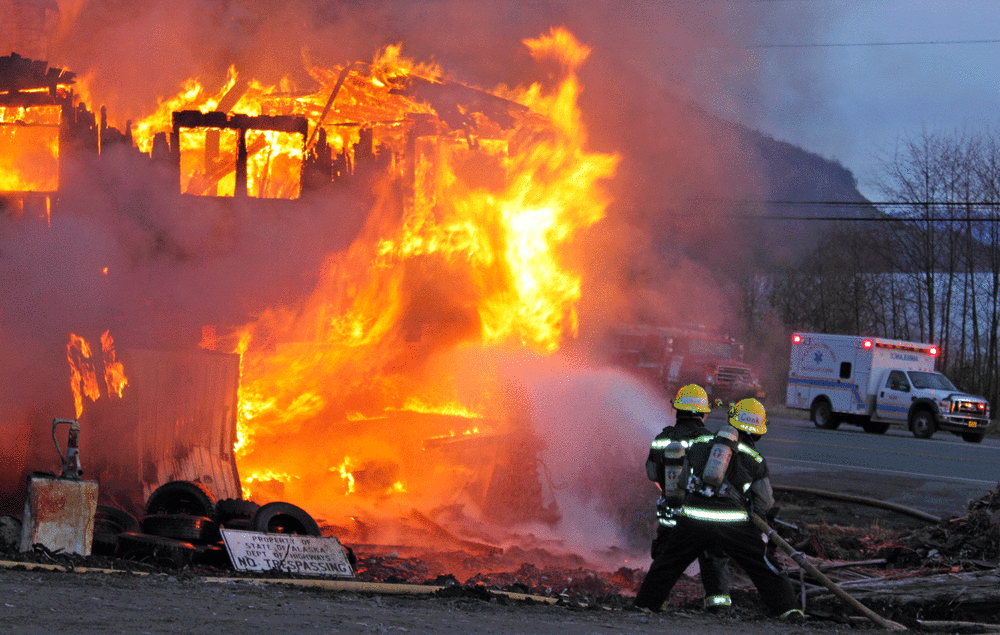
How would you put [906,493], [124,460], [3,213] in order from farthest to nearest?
[906,493] < [3,213] < [124,460]

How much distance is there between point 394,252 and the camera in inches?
442

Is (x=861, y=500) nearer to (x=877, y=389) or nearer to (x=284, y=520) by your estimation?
(x=284, y=520)

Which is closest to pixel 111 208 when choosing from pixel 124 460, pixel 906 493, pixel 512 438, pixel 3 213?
pixel 3 213

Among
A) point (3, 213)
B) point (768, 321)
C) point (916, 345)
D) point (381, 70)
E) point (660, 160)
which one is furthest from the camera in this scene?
point (768, 321)

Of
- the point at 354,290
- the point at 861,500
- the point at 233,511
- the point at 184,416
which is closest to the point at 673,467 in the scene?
the point at 233,511

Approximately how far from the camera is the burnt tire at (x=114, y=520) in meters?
7.71

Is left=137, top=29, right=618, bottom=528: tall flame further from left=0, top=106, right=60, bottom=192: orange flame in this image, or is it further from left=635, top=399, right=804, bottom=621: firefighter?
left=635, top=399, right=804, bottom=621: firefighter

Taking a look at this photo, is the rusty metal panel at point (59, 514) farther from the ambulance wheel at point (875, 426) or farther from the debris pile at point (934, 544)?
the ambulance wheel at point (875, 426)

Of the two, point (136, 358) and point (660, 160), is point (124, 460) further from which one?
point (660, 160)

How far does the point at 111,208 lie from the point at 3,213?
990mm

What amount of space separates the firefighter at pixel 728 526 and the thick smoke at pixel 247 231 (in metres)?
4.03

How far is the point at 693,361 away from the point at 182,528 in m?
22.7

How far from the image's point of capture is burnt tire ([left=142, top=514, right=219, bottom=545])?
7.53 m

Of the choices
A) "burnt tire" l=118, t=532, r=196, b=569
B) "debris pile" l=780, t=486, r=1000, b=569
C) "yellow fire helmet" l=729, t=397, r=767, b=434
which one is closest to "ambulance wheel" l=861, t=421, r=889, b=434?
"debris pile" l=780, t=486, r=1000, b=569
